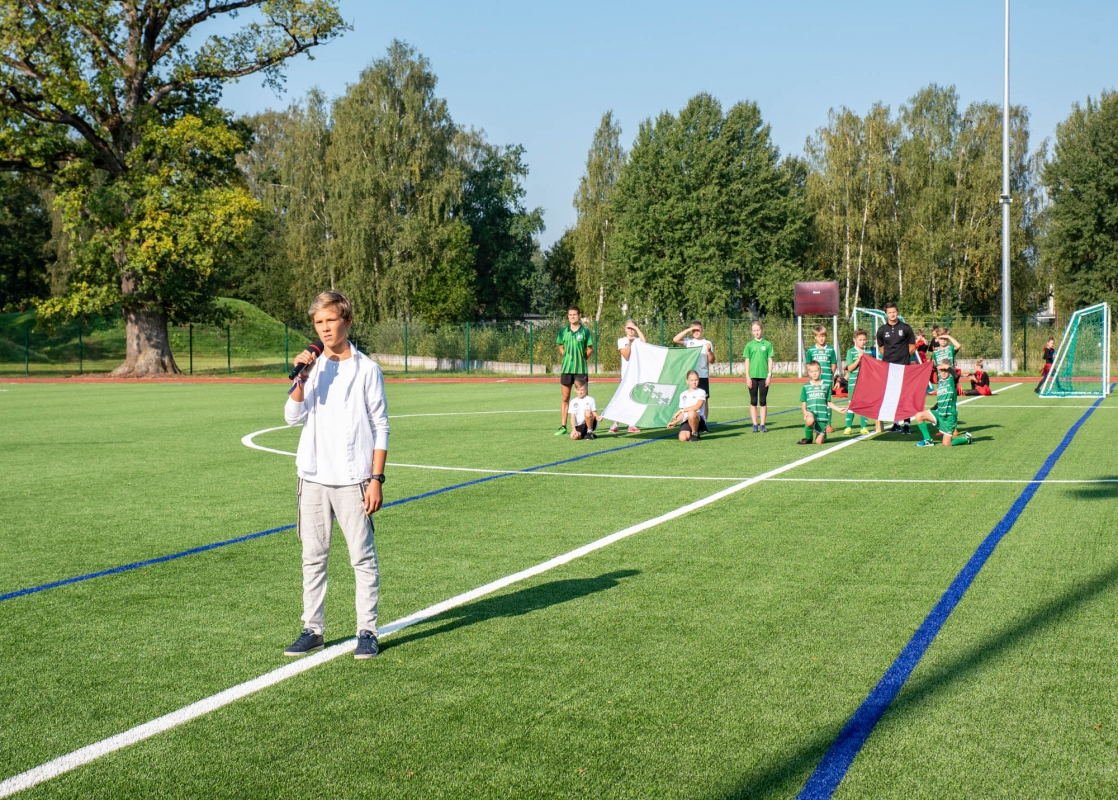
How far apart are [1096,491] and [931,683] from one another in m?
6.55

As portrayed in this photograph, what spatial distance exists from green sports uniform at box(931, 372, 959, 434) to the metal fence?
2497 cm

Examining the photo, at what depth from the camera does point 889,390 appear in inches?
600

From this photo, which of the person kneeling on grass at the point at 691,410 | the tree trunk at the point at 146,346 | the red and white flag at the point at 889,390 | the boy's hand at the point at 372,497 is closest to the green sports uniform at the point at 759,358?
the person kneeling on grass at the point at 691,410

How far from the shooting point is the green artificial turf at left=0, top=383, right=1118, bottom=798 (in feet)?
12.7

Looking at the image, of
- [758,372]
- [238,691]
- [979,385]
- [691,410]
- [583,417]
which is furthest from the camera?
[979,385]

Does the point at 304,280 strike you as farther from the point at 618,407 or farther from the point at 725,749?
the point at 725,749

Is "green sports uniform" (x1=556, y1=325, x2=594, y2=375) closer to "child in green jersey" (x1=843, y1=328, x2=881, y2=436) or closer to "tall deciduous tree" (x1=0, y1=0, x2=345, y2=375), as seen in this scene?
"child in green jersey" (x1=843, y1=328, x2=881, y2=436)

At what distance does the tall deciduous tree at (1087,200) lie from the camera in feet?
185

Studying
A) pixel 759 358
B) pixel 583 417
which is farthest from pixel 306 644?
pixel 759 358

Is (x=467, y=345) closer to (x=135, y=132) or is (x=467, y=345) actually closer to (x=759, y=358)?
(x=135, y=132)

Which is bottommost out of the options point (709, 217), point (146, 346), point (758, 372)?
point (758, 372)

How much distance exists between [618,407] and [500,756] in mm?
13134

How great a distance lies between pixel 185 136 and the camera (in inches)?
1651

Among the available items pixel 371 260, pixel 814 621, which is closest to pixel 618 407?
pixel 814 621
